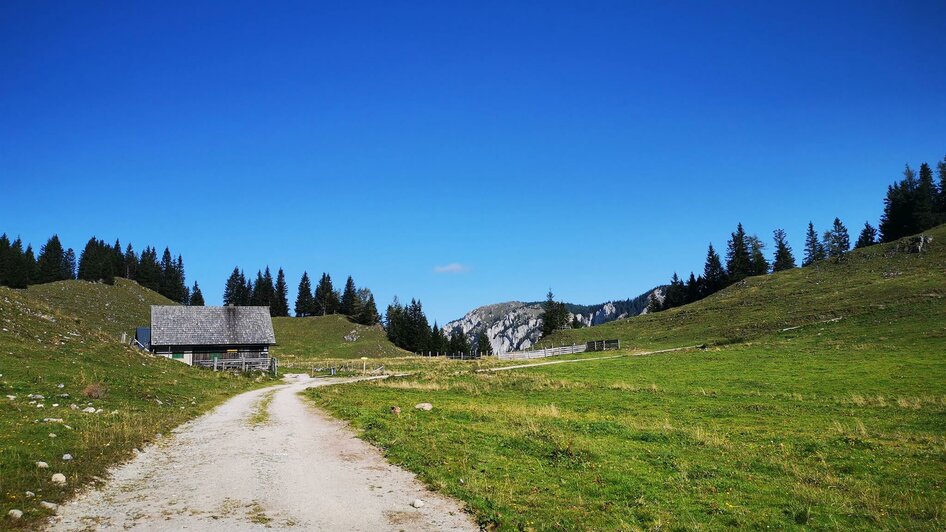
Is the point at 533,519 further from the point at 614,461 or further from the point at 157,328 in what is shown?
the point at 157,328

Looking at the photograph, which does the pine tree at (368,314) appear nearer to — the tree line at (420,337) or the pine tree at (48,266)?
the tree line at (420,337)

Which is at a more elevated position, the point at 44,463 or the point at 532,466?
the point at 44,463

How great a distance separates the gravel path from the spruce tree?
6236 inches

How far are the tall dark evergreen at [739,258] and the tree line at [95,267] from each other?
174828 millimetres

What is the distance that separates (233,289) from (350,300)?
1861 inches

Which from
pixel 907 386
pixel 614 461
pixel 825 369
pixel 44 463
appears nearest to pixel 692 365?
pixel 825 369

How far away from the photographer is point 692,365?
52.1m

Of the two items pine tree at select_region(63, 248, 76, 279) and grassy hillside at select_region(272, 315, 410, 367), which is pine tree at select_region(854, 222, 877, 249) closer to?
grassy hillside at select_region(272, 315, 410, 367)

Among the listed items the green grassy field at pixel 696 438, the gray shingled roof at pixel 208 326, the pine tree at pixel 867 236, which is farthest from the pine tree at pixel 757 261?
the gray shingled roof at pixel 208 326

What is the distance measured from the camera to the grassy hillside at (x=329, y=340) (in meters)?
134

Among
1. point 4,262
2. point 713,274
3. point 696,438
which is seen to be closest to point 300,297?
point 4,262

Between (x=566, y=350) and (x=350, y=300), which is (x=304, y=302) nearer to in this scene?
(x=350, y=300)

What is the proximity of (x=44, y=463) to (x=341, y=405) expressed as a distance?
18.2m

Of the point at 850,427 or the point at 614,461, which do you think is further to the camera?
the point at 850,427
